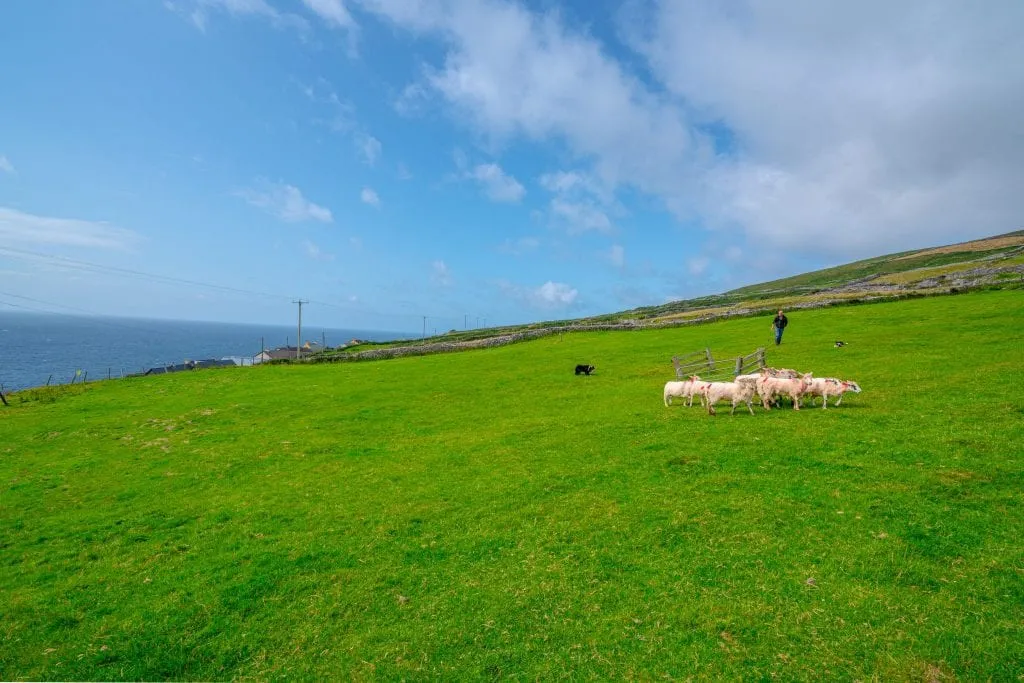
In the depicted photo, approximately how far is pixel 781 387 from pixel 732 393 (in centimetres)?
206

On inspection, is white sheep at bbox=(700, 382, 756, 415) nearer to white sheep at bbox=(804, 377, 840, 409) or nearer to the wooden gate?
white sheep at bbox=(804, 377, 840, 409)

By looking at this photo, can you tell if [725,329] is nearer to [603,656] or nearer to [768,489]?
[768,489]

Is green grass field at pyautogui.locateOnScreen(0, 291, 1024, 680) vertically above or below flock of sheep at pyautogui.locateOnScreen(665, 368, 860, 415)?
below

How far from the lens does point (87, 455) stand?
72.1 ft

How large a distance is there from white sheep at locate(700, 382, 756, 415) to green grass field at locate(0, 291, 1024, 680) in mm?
1213

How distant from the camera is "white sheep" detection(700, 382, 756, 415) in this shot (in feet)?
67.7

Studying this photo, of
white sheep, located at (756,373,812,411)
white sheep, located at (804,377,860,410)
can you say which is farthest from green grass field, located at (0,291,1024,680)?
white sheep, located at (756,373,812,411)

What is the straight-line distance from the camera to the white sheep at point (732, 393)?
20.6m

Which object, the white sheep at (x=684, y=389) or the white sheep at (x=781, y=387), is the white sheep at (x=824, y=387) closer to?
the white sheep at (x=781, y=387)

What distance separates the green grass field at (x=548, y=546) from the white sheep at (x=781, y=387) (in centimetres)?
147

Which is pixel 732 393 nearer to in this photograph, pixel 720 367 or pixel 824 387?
pixel 824 387

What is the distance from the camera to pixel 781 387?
2070 centimetres

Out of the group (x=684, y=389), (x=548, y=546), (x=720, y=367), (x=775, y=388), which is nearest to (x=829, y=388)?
(x=775, y=388)

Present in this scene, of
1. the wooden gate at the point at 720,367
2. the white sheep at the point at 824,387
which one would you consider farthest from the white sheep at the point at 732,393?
the wooden gate at the point at 720,367
